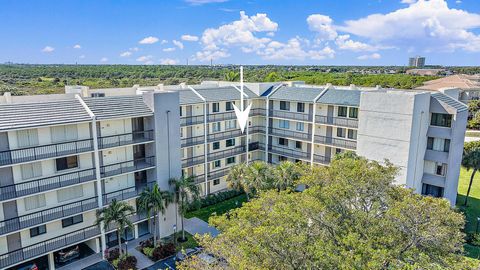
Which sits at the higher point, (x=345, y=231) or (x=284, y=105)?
(x=284, y=105)

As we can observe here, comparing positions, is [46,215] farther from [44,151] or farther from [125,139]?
[125,139]

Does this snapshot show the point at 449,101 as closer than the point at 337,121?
Yes

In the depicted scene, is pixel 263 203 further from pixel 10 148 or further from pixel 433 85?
pixel 433 85

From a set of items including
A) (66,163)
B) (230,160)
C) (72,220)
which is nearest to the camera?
(66,163)

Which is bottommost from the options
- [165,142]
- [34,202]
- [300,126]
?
[34,202]

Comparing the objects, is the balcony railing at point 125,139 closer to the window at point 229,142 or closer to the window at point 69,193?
the window at point 69,193

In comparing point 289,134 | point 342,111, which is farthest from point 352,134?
point 289,134

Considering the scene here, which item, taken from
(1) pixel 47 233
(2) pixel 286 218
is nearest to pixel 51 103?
(1) pixel 47 233

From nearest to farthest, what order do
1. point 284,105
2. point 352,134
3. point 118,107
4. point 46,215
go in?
point 46,215
point 118,107
point 352,134
point 284,105
